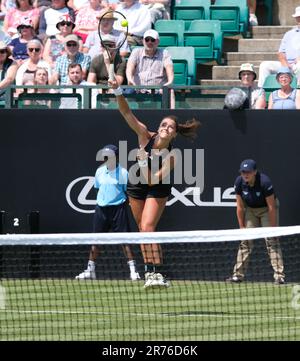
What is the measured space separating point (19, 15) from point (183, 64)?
338cm

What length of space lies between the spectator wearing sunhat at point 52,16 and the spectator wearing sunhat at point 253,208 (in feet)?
16.4

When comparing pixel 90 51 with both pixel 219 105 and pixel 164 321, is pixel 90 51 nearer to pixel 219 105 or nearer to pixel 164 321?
pixel 219 105

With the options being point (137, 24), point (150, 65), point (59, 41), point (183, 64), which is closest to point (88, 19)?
point (59, 41)

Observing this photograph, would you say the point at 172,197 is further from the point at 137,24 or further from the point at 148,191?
the point at 137,24

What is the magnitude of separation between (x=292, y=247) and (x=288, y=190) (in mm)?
687

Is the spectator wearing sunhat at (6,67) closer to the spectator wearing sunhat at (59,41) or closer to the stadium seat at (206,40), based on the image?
the spectator wearing sunhat at (59,41)

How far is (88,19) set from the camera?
16438 millimetres

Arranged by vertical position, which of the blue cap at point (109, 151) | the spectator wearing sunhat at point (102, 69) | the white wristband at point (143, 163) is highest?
the spectator wearing sunhat at point (102, 69)

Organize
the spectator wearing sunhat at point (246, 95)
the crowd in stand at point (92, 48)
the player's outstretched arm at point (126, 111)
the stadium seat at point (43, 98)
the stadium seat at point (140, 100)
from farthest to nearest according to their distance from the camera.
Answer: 1. the crowd in stand at point (92, 48)
2. the stadium seat at point (43, 98)
3. the stadium seat at point (140, 100)
4. the spectator wearing sunhat at point (246, 95)
5. the player's outstretched arm at point (126, 111)

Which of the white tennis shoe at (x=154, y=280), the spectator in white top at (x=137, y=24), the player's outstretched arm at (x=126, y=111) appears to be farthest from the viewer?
the spectator in white top at (x=137, y=24)

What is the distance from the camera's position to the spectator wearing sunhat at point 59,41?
15.9m

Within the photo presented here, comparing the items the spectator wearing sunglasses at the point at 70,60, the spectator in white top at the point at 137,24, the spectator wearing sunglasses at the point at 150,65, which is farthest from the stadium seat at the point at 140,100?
the spectator in white top at the point at 137,24

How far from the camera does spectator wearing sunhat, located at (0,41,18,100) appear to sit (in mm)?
14758
